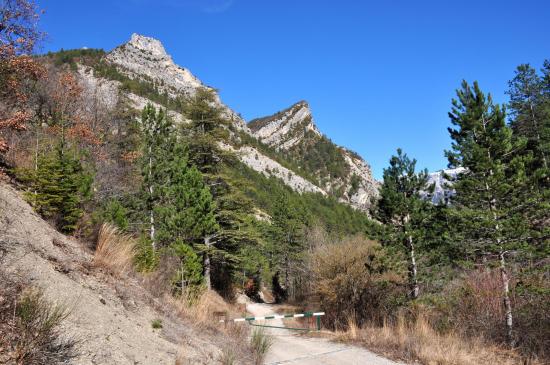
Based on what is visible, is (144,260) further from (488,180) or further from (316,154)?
(316,154)

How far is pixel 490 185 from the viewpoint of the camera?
1102 cm

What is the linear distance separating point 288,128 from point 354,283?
152 metres

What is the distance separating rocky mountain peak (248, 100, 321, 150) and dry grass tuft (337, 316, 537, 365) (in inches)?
5906

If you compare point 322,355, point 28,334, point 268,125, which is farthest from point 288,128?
point 28,334

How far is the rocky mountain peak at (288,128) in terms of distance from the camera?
539 feet

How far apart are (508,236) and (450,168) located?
2906 mm

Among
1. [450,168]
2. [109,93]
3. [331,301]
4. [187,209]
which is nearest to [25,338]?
[450,168]

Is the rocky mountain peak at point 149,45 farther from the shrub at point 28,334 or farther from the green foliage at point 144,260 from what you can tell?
the shrub at point 28,334

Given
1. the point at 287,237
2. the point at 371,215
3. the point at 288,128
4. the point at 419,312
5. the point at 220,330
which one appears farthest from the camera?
the point at 288,128

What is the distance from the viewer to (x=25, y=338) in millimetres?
2916

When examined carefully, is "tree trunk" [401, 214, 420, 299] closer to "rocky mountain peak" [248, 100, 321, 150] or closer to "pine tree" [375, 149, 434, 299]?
"pine tree" [375, 149, 434, 299]

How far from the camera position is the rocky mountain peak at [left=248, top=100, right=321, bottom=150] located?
16438 cm

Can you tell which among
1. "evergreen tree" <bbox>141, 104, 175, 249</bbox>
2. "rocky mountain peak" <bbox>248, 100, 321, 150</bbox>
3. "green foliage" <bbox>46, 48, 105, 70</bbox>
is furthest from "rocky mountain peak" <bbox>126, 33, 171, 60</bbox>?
"evergreen tree" <bbox>141, 104, 175, 249</bbox>

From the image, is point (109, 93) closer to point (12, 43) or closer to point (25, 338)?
point (12, 43)
